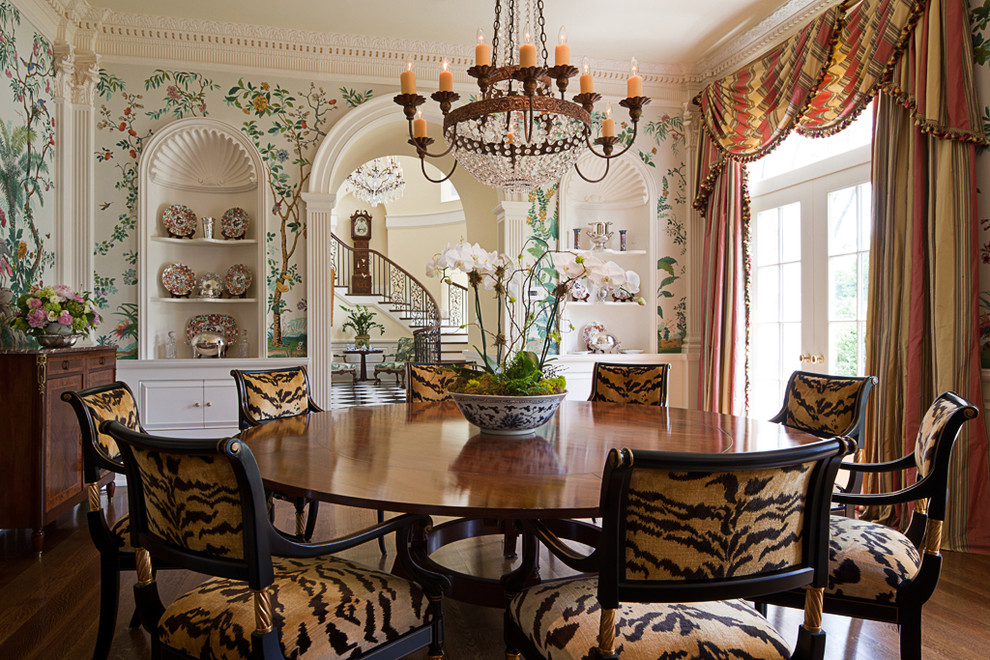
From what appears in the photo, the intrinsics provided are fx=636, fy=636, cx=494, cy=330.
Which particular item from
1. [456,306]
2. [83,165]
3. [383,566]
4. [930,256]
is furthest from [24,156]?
[456,306]

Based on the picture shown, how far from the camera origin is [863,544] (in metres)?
1.76

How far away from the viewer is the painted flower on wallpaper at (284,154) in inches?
183

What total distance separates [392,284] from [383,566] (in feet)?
33.3

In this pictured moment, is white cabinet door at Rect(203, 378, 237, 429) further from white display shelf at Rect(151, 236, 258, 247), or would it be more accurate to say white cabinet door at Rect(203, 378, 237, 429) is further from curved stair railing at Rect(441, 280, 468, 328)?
curved stair railing at Rect(441, 280, 468, 328)

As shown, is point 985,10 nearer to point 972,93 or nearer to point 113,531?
point 972,93

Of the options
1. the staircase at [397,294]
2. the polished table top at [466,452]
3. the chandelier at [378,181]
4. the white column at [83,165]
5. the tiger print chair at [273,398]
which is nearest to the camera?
the polished table top at [466,452]

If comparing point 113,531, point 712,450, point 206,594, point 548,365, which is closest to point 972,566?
point 712,450

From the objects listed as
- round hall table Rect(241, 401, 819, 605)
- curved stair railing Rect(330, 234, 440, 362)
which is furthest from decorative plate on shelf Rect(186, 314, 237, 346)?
curved stair railing Rect(330, 234, 440, 362)

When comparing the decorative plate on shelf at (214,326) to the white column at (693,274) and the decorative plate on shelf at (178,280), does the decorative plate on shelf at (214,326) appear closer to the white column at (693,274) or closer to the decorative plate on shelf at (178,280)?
the decorative plate on shelf at (178,280)

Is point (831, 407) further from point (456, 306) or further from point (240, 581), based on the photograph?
point (456, 306)

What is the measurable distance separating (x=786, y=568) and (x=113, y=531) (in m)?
1.88

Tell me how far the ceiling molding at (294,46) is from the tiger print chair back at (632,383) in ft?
8.34

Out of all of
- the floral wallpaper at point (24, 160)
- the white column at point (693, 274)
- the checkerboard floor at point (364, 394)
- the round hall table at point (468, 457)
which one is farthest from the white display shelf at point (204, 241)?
the white column at point (693, 274)

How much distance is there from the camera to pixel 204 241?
15.1 feet
